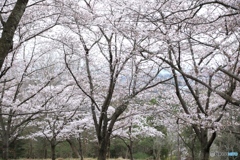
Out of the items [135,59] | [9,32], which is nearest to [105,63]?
[135,59]

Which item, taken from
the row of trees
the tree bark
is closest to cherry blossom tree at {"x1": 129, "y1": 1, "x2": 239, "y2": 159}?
the row of trees

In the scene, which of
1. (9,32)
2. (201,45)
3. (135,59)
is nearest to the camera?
(9,32)

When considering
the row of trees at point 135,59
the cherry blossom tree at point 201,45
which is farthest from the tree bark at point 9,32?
the cherry blossom tree at point 201,45

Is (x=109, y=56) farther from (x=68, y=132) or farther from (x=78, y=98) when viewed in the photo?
(x=68, y=132)

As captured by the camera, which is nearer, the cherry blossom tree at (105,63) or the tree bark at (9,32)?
the tree bark at (9,32)

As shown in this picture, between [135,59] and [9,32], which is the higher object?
[135,59]

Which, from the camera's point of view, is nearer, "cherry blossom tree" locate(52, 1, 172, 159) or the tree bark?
the tree bark

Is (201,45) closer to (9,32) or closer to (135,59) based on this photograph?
(135,59)

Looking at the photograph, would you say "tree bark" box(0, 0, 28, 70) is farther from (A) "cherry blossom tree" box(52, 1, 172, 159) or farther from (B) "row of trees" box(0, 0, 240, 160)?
(A) "cherry blossom tree" box(52, 1, 172, 159)

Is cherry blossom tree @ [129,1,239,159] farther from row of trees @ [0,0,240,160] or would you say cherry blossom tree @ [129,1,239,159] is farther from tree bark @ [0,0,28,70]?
tree bark @ [0,0,28,70]

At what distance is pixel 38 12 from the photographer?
20.0ft

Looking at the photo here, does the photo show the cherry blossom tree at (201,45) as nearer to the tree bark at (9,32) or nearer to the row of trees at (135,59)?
the row of trees at (135,59)

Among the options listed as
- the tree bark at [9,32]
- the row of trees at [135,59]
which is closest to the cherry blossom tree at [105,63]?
the row of trees at [135,59]

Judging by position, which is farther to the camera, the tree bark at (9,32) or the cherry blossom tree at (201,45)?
the cherry blossom tree at (201,45)
